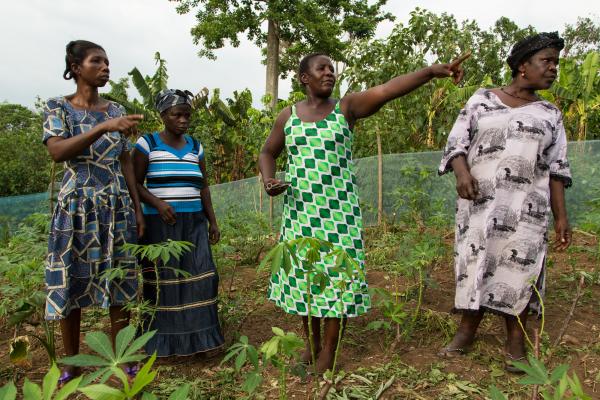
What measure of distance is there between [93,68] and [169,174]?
63cm

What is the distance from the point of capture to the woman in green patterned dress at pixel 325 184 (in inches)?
96.5

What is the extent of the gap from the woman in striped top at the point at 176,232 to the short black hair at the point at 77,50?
456 mm

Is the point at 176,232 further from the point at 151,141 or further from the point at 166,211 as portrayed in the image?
the point at 151,141

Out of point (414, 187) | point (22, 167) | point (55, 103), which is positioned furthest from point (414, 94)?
point (22, 167)

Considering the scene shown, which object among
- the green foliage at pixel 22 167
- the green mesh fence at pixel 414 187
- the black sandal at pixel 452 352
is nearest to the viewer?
the black sandal at pixel 452 352

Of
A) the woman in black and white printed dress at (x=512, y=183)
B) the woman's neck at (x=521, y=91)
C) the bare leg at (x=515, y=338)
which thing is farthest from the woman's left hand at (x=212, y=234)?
the woman's neck at (x=521, y=91)

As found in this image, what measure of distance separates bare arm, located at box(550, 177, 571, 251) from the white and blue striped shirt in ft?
6.03

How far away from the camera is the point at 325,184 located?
2.47 meters

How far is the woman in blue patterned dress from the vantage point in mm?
2303

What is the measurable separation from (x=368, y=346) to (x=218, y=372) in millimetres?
826

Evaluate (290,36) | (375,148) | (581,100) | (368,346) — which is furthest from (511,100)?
(290,36)

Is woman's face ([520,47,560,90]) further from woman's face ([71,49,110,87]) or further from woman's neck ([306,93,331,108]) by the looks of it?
woman's face ([71,49,110,87])

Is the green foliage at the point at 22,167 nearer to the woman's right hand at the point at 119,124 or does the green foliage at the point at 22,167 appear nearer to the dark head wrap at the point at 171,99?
the dark head wrap at the point at 171,99

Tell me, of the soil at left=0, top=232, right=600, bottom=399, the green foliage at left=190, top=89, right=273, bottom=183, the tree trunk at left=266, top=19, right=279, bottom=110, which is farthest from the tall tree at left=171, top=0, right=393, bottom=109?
the soil at left=0, top=232, right=600, bottom=399
